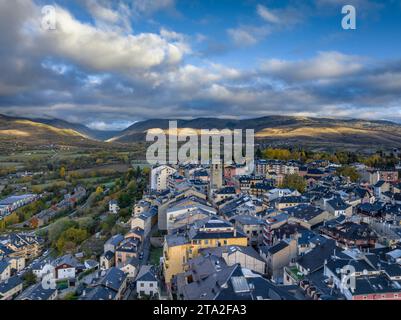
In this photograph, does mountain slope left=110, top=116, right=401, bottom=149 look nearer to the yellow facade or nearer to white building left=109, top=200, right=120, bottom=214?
white building left=109, top=200, right=120, bottom=214

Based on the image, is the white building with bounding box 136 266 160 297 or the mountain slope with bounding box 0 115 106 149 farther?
the mountain slope with bounding box 0 115 106 149

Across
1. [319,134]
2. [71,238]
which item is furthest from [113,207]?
[319,134]

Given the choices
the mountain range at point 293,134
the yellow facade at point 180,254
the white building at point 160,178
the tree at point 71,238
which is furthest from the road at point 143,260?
the mountain range at point 293,134

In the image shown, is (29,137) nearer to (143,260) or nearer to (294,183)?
(294,183)

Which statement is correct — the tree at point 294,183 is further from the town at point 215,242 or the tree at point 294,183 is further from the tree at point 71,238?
the tree at point 71,238

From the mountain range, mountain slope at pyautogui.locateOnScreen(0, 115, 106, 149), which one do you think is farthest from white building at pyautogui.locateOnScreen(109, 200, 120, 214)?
mountain slope at pyautogui.locateOnScreen(0, 115, 106, 149)

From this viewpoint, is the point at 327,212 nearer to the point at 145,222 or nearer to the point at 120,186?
the point at 145,222

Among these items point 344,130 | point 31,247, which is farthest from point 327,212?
point 344,130
